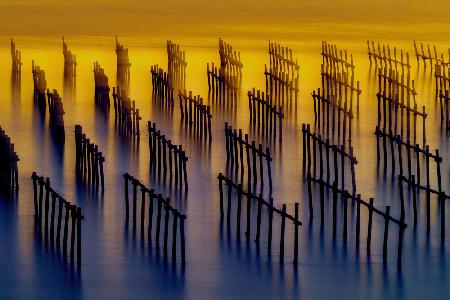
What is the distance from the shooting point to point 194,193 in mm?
35125

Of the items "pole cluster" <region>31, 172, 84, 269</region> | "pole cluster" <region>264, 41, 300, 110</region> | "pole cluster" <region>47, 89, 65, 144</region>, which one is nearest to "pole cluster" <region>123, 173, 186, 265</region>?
"pole cluster" <region>31, 172, 84, 269</region>

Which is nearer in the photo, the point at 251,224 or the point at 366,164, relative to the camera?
the point at 251,224

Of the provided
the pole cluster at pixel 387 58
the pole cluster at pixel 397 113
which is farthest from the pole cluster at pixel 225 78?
the pole cluster at pixel 387 58

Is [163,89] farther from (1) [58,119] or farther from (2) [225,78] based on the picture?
(1) [58,119]

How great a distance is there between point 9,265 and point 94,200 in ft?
15.0

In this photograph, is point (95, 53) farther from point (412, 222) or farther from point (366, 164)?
point (412, 222)

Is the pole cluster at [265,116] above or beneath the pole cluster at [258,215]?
above

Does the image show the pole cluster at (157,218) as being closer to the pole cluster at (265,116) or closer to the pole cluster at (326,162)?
the pole cluster at (326,162)

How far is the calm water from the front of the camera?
2894 cm

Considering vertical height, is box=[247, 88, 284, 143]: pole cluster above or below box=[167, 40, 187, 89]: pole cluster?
below

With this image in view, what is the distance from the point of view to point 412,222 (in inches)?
1288

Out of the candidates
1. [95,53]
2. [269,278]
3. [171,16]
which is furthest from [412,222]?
[171,16]

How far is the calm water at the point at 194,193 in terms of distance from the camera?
28.9m

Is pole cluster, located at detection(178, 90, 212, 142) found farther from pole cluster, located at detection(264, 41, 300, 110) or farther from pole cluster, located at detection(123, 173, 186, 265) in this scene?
pole cluster, located at detection(123, 173, 186, 265)
